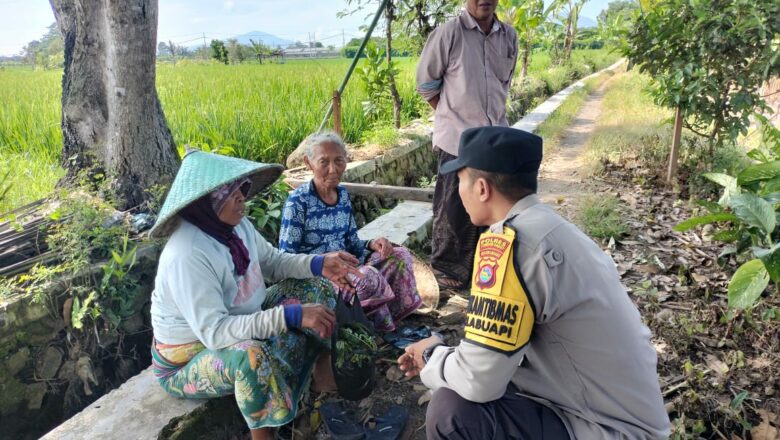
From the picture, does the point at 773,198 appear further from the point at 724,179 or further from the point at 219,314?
the point at 219,314

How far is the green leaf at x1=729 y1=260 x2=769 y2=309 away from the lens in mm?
2193

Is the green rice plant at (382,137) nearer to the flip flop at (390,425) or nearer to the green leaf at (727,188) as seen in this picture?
the green leaf at (727,188)

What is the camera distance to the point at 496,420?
145 centimetres

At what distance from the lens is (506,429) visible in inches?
56.9

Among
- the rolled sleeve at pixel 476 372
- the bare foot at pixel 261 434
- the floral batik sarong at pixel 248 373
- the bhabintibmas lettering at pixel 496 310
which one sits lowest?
the bare foot at pixel 261 434

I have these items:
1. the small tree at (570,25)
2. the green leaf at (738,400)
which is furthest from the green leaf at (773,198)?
the small tree at (570,25)

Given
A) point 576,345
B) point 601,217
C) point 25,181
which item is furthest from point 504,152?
point 25,181

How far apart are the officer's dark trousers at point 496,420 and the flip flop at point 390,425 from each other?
660mm

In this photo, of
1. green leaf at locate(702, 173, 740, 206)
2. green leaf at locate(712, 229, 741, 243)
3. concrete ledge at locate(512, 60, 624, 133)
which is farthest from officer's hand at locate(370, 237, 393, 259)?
concrete ledge at locate(512, 60, 624, 133)

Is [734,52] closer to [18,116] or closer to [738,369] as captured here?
[738,369]

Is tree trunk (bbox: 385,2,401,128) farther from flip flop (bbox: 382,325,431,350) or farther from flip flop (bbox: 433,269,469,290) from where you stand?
flip flop (bbox: 382,325,431,350)

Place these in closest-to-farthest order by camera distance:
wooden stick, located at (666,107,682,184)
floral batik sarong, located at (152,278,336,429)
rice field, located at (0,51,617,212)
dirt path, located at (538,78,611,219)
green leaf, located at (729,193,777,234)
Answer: floral batik sarong, located at (152,278,336,429)
green leaf, located at (729,193,777,234)
rice field, located at (0,51,617,212)
wooden stick, located at (666,107,682,184)
dirt path, located at (538,78,611,219)

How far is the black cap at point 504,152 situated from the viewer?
4.53ft

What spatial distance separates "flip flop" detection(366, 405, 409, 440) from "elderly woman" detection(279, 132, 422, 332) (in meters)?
0.63
